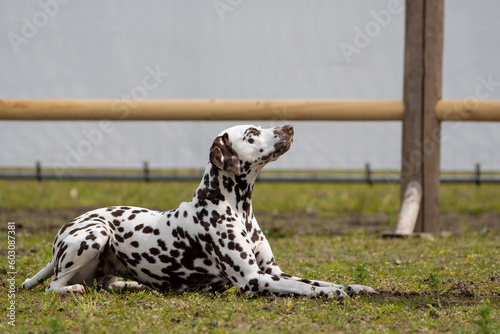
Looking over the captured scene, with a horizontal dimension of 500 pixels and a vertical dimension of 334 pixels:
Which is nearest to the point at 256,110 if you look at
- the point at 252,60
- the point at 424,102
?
the point at 252,60

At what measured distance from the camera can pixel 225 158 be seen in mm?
4078

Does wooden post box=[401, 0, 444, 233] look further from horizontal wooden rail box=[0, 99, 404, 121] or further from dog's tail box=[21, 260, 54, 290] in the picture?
dog's tail box=[21, 260, 54, 290]

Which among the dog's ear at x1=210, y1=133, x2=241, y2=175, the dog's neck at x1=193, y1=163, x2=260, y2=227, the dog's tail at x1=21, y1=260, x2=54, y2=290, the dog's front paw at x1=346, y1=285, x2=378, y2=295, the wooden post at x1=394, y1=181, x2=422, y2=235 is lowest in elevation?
the wooden post at x1=394, y1=181, x2=422, y2=235

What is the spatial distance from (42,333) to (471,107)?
5.06 m

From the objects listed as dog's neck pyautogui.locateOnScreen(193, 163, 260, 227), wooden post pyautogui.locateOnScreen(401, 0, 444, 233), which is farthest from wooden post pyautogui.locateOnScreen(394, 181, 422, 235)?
dog's neck pyautogui.locateOnScreen(193, 163, 260, 227)

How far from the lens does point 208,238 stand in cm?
411

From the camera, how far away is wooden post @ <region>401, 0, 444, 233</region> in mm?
7121

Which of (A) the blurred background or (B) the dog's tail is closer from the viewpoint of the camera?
(B) the dog's tail

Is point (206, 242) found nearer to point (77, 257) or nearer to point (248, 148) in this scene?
point (248, 148)

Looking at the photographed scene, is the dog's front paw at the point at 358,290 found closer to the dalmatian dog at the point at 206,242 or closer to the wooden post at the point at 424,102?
the dalmatian dog at the point at 206,242

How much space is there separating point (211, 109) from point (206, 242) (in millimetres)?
3240

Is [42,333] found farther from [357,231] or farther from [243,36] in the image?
[243,36]

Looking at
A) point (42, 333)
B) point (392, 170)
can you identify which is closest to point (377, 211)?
point (392, 170)

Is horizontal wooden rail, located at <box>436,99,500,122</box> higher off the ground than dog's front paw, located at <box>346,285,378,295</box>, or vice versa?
horizontal wooden rail, located at <box>436,99,500,122</box>
